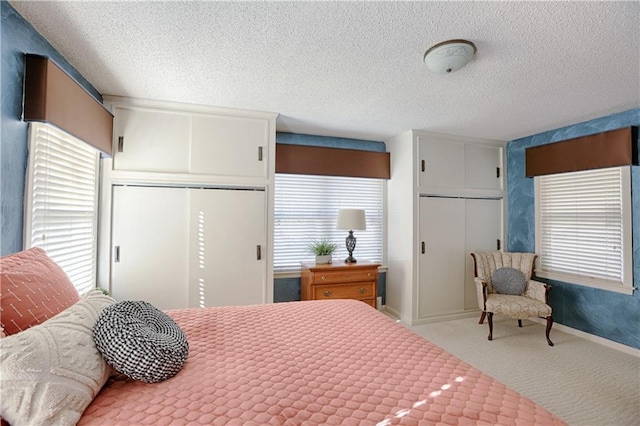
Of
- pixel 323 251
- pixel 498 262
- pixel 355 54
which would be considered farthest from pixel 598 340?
pixel 355 54

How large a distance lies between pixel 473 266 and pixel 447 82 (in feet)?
8.51

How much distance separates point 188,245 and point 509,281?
356 centimetres

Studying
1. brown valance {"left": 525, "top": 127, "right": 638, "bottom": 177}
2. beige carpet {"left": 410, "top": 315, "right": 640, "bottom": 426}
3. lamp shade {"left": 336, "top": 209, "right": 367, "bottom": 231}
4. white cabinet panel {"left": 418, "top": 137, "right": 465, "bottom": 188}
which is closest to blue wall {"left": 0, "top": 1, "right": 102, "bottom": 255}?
lamp shade {"left": 336, "top": 209, "right": 367, "bottom": 231}

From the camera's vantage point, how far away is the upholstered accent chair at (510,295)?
318 cm

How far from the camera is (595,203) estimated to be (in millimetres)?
3330

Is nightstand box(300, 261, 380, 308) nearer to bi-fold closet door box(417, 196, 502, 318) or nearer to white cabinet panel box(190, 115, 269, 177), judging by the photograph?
bi-fold closet door box(417, 196, 502, 318)

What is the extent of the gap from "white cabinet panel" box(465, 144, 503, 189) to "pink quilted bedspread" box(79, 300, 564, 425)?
10.1 feet

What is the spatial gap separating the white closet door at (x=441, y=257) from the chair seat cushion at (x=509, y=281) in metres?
0.44

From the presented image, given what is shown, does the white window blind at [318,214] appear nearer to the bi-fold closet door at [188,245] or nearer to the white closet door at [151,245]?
the bi-fold closet door at [188,245]

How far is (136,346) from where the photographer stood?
1123mm

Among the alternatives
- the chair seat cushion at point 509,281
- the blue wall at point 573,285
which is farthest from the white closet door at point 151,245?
the blue wall at point 573,285

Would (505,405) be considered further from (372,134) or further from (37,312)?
(372,134)

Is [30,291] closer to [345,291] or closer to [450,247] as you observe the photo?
[345,291]

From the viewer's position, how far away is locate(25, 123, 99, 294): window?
1814 millimetres
